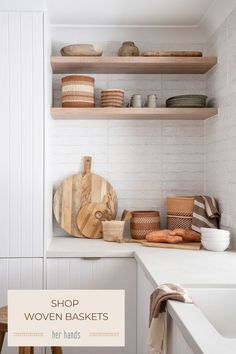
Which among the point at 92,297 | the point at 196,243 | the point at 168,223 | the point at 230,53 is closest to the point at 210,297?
the point at 92,297

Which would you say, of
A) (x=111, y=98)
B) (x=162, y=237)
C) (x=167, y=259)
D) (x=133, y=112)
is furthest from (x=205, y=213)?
(x=111, y=98)

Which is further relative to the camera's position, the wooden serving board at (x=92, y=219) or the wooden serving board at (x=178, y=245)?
the wooden serving board at (x=92, y=219)

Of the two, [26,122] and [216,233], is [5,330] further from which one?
[216,233]

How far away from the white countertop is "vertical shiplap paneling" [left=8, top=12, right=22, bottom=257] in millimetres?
226

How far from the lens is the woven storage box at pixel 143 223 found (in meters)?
2.99

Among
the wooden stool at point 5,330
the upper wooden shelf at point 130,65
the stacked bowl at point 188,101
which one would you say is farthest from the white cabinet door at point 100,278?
the upper wooden shelf at point 130,65

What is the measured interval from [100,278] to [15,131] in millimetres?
950

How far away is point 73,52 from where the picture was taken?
289cm

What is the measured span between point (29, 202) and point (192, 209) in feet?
3.48

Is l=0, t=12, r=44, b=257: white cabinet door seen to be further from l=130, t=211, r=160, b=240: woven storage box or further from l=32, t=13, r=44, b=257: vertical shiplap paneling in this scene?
l=130, t=211, r=160, b=240: woven storage box

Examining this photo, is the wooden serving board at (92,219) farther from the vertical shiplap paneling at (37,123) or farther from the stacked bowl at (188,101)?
the stacked bowl at (188,101)

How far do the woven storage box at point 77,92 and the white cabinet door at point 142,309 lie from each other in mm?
1128

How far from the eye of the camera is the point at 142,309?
2367 mm
